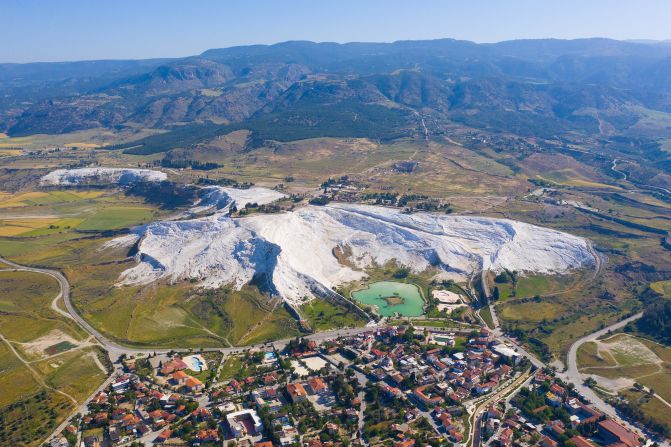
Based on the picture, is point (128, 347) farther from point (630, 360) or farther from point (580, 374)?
point (630, 360)

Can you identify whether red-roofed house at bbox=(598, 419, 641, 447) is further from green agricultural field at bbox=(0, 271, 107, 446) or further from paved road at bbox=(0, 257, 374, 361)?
green agricultural field at bbox=(0, 271, 107, 446)

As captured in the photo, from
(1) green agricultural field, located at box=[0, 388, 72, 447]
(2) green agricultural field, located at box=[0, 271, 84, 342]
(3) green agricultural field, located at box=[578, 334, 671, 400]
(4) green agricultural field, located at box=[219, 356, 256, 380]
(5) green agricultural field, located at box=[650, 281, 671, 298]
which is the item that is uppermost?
(2) green agricultural field, located at box=[0, 271, 84, 342]

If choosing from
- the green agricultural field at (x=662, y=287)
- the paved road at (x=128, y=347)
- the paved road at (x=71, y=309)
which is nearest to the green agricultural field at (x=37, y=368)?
the paved road at (x=71, y=309)

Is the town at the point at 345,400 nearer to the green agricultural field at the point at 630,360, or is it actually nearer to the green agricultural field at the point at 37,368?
the green agricultural field at the point at 37,368

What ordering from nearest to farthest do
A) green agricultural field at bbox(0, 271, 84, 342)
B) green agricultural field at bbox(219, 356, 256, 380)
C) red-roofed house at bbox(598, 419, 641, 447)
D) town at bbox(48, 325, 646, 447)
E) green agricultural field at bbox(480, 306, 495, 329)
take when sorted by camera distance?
red-roofed house at bbox(598, 419, 641, 447), town at bbox(48, 325, 646, 447), green agricultural field at bbox(219, 356, 256, 380), green agricultural field at bbox(0, 271, 84, 342), green agricultural field at bbox(480, 306, 495, 329)

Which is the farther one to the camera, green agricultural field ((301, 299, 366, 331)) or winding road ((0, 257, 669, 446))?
green agricultural field ((301, 299, 366, 331))

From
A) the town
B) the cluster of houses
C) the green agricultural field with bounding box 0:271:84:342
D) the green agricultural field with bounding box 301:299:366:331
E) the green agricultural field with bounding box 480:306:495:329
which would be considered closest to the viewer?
the cluster of houses

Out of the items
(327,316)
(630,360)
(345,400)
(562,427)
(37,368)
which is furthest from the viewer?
(327,316)

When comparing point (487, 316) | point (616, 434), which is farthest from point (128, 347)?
point (616, 434)

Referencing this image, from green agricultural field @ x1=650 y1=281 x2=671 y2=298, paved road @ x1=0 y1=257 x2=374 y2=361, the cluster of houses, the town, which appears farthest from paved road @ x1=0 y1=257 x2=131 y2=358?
green agricultural field @ x1=650 y1=281 x2=671 y2=298
